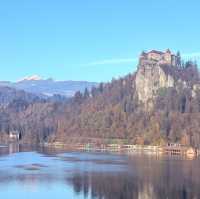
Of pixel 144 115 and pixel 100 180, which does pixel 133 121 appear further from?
pixel 100 180

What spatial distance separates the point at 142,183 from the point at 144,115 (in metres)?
102

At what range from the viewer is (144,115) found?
166 metres

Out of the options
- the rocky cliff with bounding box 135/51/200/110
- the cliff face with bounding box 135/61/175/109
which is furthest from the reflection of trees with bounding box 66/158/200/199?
the cliff face with bounding box 135/61/175/109

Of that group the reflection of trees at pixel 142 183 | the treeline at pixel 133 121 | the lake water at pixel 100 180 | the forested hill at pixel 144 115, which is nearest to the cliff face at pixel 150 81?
the forested hill at pixel 144 115

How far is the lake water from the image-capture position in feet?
191

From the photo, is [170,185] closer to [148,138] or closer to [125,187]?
[125,187]

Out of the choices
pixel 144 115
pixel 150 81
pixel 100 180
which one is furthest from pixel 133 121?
pixel 100 180

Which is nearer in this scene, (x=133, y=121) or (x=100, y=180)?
(x=100, y=180)

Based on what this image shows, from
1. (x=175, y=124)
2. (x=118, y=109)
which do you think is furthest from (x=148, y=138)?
(x=118, y=109)

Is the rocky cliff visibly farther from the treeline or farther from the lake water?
the lake water

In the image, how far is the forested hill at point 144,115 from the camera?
5694 inches

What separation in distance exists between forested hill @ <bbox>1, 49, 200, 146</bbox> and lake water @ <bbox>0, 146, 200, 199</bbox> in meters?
44.3

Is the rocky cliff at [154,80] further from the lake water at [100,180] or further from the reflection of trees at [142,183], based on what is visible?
the reflection of trees at [142,183]

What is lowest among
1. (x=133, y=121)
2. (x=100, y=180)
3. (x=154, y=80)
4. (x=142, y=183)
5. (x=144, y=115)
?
(x=142, y=183)
